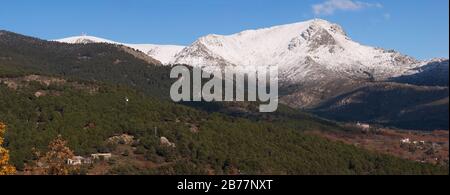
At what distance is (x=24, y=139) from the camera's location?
19275cm
